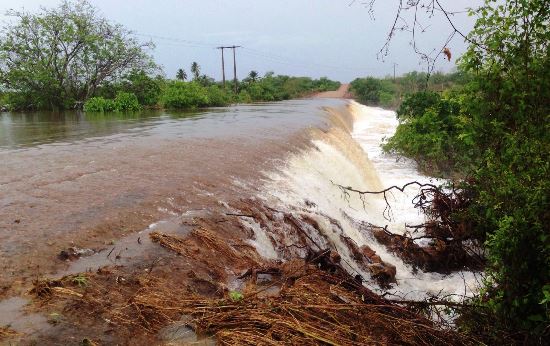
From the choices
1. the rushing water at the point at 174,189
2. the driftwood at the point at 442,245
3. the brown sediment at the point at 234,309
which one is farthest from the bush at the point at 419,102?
the brown sediment at the point at 234,309

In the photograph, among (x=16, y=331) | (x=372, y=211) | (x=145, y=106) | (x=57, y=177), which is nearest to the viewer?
(x=16, y=331)

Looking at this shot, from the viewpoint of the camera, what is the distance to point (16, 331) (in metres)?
3.04

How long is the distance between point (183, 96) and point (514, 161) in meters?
27.3

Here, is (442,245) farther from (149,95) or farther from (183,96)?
(149,95)

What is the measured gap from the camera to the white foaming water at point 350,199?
6.36 metres

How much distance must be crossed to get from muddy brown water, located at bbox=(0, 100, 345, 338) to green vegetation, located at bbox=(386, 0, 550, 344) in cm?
323

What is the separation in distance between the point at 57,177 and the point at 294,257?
13.2 feet

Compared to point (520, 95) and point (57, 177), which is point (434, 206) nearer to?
point (520, 95)

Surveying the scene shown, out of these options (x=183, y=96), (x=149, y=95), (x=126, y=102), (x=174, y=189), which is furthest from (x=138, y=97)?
(x=174, y=189)

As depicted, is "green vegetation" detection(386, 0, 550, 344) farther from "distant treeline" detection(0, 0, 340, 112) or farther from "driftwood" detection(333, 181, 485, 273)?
"distant treeline" detection(0, 0, 340, 112)

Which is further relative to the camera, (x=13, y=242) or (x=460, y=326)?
(x=13, y=242)

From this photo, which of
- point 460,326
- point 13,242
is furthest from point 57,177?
point 460,326

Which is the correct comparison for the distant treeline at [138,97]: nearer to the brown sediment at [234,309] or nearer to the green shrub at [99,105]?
the green shrub at [99,105]

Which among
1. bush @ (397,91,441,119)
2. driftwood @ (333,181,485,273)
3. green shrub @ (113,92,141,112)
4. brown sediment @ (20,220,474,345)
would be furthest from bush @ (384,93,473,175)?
green shrub @ (113,92,141,112)
